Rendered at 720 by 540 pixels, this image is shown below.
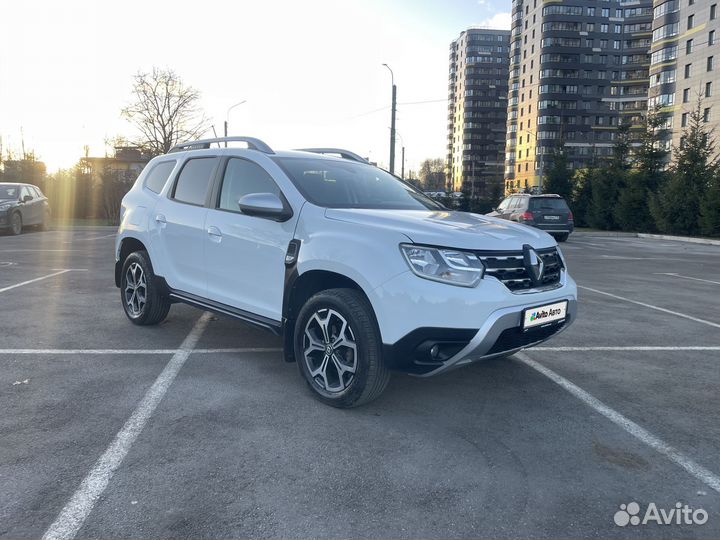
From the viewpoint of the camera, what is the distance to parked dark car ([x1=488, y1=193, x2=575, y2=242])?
19.0 metres

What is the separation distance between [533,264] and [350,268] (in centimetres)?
116

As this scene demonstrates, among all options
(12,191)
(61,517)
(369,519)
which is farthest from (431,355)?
(12,191)

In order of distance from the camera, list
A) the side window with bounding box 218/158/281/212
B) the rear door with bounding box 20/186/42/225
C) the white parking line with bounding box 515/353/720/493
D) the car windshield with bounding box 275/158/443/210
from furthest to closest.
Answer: the rear door with bounding box 20/186/42/225
the side window with bounding box 218/158/281/212
the car windshield with bounding box 275/158/443/210
the white parking line with bounding box 515/353/720/493

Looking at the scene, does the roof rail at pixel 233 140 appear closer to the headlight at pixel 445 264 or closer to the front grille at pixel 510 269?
the headlight at pixel 445 264

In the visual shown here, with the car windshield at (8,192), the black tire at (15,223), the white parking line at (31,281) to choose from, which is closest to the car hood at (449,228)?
the white parking line at (31,281)

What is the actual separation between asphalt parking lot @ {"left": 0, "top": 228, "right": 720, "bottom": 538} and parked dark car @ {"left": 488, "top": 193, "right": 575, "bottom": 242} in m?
13.4

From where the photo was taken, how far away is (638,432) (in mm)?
3545

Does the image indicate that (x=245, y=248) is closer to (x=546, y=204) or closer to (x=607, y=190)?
(x=546, y=204)

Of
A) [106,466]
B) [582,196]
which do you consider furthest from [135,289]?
[582,196]

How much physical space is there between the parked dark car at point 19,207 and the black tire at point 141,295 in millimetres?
14973

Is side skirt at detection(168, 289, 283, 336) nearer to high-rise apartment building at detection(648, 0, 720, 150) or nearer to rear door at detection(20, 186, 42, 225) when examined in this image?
rear door at detection(20, 186, 42, 225)

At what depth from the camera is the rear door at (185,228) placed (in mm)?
4980

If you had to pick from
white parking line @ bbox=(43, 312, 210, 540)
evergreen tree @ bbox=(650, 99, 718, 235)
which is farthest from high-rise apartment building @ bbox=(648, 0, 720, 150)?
white parking line @ bbox=(43, 312, 210, 540)

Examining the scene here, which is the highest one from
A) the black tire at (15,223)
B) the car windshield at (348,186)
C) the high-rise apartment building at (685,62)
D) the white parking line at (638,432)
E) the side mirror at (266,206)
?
the high-rise apartment building at (685,62)
